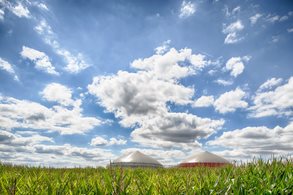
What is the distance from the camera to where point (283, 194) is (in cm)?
525

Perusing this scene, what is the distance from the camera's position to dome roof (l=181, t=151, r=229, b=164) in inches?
2926

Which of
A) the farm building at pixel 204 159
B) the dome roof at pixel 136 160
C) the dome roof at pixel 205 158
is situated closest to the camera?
the farm building at pixel 204 159

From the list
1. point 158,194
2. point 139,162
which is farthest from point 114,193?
point 139,162


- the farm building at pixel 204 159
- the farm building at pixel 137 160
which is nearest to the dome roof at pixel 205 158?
the farm building at pixel 204 159

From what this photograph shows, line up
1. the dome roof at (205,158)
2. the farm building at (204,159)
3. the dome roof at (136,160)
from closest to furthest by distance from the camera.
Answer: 1. the farm building at (204,159)
2. the dome roof at (205,158)
3. the dome roof at (136,160)

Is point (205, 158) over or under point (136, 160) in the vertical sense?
over

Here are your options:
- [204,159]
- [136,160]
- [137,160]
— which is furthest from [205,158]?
[136,160]

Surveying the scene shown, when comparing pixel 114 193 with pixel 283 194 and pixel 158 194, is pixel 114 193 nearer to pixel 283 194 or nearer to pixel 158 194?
pixel 158 194

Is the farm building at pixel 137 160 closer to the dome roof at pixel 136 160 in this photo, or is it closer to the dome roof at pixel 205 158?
the dome roof at pixel 136 160

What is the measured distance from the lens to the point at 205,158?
75812 mm

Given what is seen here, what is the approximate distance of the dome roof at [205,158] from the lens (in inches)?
2926

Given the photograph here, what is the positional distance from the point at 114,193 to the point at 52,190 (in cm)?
95

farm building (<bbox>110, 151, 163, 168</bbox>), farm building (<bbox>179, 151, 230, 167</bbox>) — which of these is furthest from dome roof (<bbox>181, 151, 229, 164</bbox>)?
farm building (<bbox>110, 151, 163, 168</bbox>)

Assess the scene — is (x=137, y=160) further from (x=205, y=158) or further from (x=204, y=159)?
(x=205, y=158)
